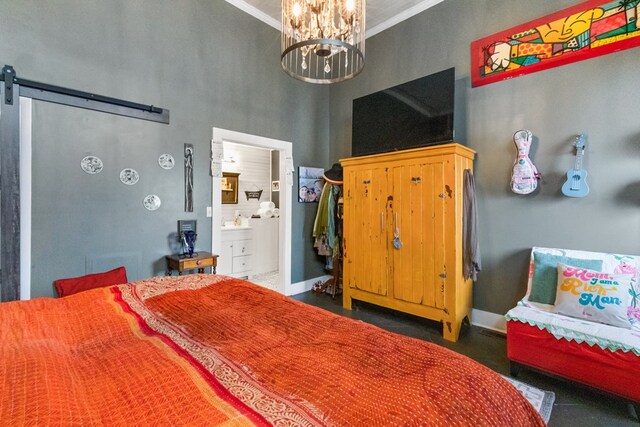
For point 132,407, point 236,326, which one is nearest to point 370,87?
point 236,326

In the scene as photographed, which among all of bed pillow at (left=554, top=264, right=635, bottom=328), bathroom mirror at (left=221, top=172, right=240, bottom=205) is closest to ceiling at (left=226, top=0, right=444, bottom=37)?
bathroom mirror at (left=221, top=172, right=240, bottom=205)

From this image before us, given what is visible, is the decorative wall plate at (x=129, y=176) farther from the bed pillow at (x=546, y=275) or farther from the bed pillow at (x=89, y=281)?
the bed pillow at (x=546, y=275)

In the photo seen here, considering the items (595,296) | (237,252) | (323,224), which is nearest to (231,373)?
(595,296)

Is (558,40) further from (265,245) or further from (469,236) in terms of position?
(265,245)

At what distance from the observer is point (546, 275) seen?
232cm

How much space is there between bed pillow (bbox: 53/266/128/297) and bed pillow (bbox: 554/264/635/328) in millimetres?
3408

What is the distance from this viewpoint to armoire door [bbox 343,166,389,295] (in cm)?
308

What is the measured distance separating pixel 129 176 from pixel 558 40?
393cm

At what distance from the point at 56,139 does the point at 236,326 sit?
2308mm

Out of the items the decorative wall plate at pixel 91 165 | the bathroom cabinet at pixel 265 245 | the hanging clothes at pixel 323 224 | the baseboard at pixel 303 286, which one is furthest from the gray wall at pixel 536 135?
the decorative wall plate at pixel 91 165

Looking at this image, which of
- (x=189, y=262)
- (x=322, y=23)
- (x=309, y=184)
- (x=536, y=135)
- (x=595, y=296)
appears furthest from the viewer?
(x=309, y=184)

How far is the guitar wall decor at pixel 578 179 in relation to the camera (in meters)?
2.31

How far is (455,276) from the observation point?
2.59 metres

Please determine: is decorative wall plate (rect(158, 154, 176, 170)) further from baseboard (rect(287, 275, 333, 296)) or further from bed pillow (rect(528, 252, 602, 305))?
bed pillow (rect(528, 252, 602, 305))
